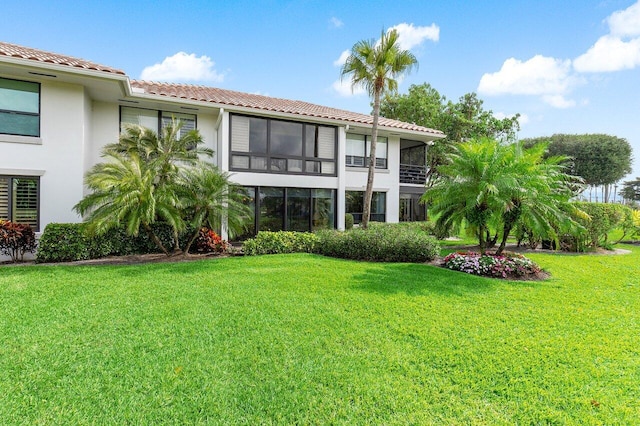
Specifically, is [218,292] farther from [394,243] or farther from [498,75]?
[498,75]

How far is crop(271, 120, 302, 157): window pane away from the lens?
599 inches

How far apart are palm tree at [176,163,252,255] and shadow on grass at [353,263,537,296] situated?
5565mm

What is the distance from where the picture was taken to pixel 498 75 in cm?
2505

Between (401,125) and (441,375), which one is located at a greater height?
(401,125)

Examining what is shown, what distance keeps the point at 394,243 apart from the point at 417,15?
10.9 m

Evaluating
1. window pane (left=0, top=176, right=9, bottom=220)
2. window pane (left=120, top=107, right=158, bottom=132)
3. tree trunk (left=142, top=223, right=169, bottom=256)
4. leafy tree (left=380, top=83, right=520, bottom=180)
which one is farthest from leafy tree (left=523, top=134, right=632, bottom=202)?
window pane (left=0, top=176, right=9, bottom=220)

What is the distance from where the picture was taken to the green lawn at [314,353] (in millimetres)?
3098

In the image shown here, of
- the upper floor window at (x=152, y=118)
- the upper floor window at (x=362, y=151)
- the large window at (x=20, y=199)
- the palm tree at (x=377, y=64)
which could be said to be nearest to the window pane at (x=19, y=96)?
the large window at (x=20, y=199)

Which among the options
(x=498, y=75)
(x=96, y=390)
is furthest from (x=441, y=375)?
(x=498, y=75)

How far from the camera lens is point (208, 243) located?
40.0 feet

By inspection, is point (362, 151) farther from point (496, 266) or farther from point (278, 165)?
point (496, 266)

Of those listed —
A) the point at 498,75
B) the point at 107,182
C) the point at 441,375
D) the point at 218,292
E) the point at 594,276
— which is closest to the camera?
the point at 441,375

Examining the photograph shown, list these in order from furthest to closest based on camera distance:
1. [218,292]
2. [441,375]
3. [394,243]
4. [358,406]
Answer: [394,243] → [218,292] → [441,375] → [358,406]

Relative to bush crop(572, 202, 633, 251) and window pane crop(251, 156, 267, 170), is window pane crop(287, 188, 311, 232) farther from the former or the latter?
bush crop(572, 202, 633, 251)
